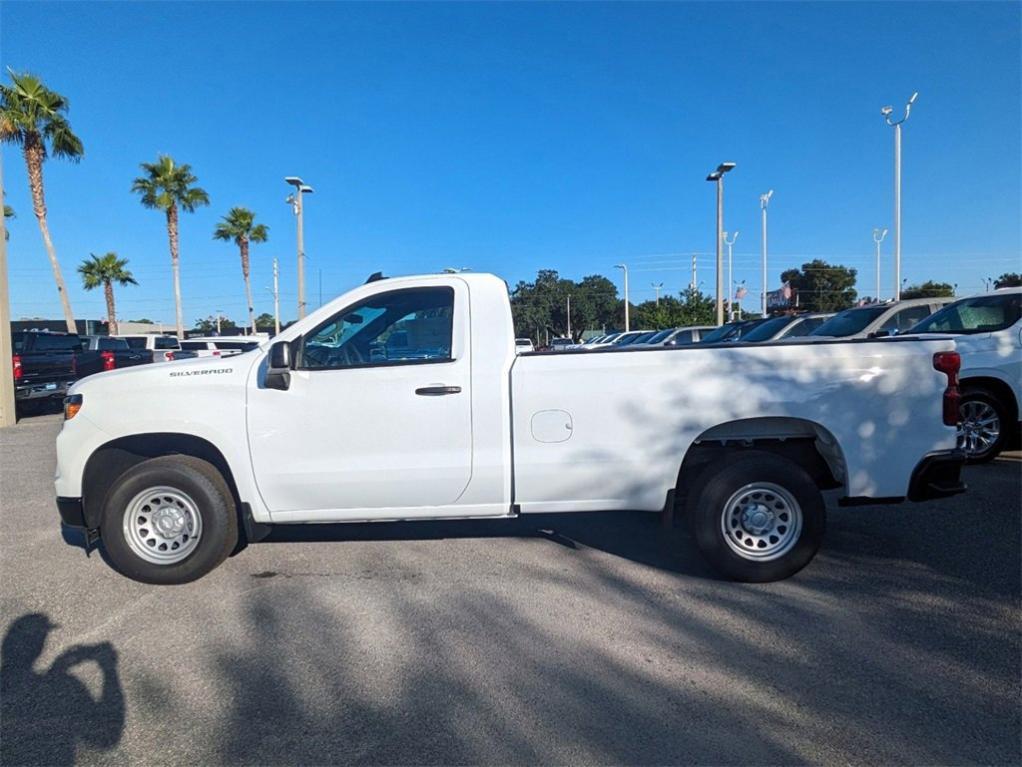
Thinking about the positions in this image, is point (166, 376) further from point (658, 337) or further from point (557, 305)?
point (658, 337)

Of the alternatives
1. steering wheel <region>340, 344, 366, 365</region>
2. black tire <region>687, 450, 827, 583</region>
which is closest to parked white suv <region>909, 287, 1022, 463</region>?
black tire <region>687, 450, 827, 583</region>

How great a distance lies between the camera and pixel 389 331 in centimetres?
497

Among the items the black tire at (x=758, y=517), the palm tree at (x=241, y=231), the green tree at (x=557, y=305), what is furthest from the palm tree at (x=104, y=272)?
the black tire at (x=758, y=517)

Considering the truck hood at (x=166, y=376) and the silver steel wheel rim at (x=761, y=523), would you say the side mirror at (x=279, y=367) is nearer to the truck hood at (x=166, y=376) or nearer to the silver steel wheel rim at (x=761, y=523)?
the truck hood at (x=166, y=376)

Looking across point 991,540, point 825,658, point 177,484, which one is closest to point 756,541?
point 825,658

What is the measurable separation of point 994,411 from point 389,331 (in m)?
7.00

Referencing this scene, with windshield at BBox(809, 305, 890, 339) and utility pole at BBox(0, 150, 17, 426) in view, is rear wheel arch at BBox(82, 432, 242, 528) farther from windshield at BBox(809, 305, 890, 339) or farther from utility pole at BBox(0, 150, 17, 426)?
utility pole at BBox(0, 150, 17, 426)

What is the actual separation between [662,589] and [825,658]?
1.16 m

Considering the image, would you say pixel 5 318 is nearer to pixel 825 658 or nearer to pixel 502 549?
pixel 502 549

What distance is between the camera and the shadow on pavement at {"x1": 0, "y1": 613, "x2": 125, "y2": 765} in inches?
119

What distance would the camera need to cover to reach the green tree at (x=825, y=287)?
232 ft

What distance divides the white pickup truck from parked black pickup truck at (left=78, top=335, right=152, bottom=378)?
12599 mm

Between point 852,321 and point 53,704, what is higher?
point 852,321

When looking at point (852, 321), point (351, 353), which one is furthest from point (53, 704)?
point (852, 321)
